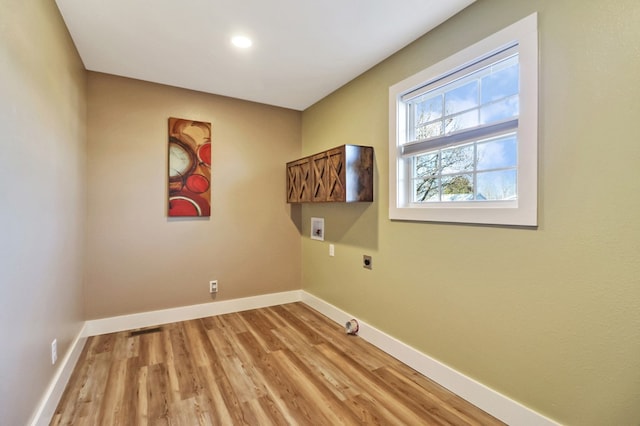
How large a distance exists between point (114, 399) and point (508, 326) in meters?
2.54

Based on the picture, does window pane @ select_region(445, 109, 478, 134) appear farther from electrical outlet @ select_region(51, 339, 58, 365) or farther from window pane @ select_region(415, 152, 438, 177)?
electrical outlet @ select_region(51, 339, 58, 365)

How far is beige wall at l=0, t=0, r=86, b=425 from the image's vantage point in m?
1.35

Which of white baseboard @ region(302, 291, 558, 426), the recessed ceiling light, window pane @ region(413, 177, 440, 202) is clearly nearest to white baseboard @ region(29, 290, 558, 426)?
white baseboard @ region(302, 291, 558, 426)

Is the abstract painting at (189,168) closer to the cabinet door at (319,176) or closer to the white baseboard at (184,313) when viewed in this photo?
the white baseboard at (184,313)

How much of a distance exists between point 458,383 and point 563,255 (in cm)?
110

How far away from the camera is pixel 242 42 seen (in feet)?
7.95

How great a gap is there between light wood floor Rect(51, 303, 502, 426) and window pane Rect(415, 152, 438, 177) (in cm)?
155

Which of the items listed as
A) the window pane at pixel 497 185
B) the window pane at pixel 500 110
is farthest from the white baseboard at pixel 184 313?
the window pane at pixel 500 110

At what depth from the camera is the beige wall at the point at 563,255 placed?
1375mm

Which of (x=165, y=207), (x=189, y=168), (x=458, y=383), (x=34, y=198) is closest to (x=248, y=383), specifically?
(x=458, y=383)

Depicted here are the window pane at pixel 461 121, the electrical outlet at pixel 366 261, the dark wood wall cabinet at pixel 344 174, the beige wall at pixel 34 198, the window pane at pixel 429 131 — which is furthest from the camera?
the electrical outlet at pixel 366 261

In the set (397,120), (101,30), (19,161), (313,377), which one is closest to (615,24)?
(397,120)

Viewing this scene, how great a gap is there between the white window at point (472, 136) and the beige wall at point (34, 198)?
2.36m

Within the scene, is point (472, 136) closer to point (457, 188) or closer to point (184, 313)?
point (457, 188)
